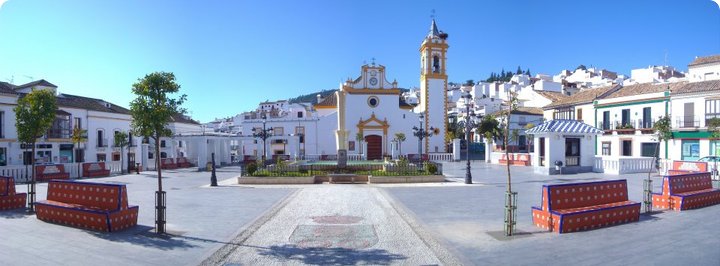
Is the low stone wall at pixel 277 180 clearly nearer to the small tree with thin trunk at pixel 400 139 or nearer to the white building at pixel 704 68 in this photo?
the small tree with thin trunk at pixel 400 139

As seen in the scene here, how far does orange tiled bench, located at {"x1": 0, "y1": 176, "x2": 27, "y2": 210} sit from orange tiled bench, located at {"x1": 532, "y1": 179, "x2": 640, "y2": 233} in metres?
14.0

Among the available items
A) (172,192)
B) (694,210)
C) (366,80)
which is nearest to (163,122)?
(172,192)

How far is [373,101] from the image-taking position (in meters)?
41.3

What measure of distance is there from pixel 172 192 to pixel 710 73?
152 feet

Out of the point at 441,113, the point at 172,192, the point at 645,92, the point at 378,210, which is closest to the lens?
the point at 378,210

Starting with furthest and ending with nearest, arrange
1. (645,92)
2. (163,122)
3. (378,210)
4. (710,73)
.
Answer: (710,73)
(645,92)
(378,210)
(163,122)

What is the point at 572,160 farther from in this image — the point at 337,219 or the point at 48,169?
the point at 48,169

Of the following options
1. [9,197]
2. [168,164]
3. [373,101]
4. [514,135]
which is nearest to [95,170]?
[168,164]

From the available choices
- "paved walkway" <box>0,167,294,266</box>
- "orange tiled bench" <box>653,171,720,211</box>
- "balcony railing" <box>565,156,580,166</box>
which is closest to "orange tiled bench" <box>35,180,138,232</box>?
"paved walkway" <box>0,167,294,266</box>

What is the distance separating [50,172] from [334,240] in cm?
2208

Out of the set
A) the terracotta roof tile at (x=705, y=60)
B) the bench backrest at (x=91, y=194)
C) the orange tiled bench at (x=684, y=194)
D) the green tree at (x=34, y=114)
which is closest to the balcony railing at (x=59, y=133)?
the green tree at (x=34, y=114)

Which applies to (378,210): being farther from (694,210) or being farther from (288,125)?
(288,125)

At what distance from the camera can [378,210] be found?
11656 mm

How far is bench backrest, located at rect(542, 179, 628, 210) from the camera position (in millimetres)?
8375
